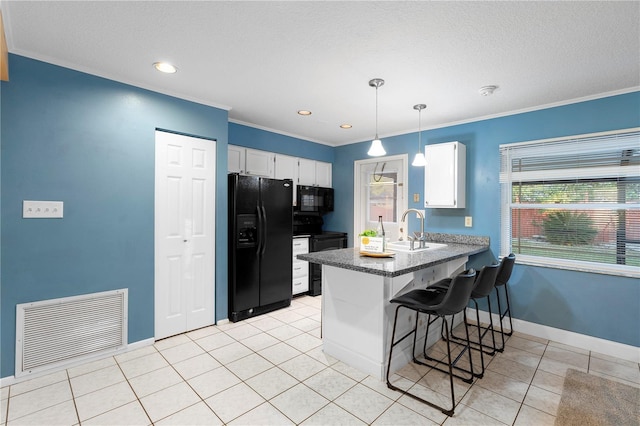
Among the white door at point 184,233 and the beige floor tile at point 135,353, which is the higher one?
the white door at point 184,233

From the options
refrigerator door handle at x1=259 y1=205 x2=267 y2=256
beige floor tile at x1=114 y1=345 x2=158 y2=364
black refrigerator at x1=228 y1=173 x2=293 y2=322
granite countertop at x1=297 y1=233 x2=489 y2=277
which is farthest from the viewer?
refrigerator door handle at x1=259 y1=205 x2=267 y2=256

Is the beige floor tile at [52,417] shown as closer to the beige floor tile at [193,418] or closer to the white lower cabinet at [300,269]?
the beige floor tile at [193,418]

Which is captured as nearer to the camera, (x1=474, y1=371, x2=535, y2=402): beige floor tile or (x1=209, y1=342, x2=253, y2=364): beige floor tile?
(x1=474, y1=371, x2=535, y2=402): beige floor tile

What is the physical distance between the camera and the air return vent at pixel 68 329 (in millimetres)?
2264

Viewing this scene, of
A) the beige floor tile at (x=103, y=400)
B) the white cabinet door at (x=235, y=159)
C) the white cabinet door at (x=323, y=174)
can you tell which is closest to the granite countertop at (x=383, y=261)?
the beige floor tile at (x=103, y=400)

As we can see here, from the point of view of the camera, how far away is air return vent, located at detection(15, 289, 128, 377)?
226 centimetres

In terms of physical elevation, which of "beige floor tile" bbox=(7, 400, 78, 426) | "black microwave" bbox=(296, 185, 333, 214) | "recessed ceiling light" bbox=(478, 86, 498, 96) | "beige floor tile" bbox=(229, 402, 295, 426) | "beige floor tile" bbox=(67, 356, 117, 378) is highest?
"recessed ceiling light" bbox=(478, 86, 498, 96)

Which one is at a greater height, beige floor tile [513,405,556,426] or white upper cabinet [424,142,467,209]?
white upper cabinet [424,142,467,209]

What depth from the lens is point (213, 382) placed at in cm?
227

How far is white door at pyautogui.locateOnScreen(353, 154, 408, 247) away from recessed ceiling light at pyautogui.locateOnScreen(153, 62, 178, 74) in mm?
3007

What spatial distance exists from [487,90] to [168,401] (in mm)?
3519

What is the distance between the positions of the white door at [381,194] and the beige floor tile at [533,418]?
2.50 meters

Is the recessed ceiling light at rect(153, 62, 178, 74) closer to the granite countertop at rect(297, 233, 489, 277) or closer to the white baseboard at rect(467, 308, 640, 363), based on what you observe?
the granite countertop at rect(297, 233, 489, 277)

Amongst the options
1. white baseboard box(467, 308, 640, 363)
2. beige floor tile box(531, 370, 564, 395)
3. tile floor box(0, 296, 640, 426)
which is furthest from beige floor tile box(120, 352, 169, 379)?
white baseboard box(467, 308, 640, 363)
